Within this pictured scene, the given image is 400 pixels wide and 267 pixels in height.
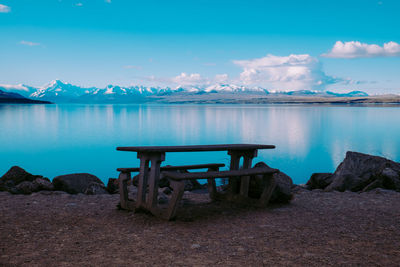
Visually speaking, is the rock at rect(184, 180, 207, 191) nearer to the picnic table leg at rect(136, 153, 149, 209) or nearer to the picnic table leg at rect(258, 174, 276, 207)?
the picnic table leg at rect(258, 174, 276, 207)

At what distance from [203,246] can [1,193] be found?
5.81 meters

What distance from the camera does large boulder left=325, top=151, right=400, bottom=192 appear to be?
9.11m

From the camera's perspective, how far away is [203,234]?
5137mm

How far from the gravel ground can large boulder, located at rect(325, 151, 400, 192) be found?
174 centimetres

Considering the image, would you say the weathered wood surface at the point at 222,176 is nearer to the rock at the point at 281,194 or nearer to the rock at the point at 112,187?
the rock at the point at 281,194

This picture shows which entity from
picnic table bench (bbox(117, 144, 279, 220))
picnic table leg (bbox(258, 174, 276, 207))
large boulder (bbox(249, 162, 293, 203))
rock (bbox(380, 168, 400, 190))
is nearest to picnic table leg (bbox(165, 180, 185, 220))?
picnic table bench (bbox(117, 144, 279, 220))

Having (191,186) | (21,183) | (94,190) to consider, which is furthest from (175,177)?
(21,183)

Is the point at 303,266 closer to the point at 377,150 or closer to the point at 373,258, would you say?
the point at 373,258

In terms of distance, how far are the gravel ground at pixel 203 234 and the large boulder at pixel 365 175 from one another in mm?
1743

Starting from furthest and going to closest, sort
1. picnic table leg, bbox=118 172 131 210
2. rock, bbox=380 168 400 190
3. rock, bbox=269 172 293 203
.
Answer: rock, bbox=380 168 400 190
rock, bbox=269 172 293 203
picnic table leg, bbox=118 172 131 210

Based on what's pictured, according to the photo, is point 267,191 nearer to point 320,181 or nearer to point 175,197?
point 175,197

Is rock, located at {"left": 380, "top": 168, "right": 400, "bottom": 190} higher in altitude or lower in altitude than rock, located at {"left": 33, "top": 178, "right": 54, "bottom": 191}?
higher

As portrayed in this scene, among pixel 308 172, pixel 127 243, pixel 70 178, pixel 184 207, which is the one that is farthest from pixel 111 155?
pixel 127 243

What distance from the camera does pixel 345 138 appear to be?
33.2 meters
